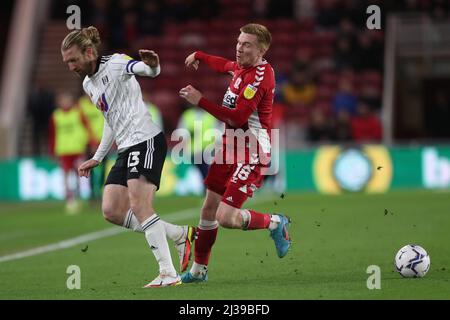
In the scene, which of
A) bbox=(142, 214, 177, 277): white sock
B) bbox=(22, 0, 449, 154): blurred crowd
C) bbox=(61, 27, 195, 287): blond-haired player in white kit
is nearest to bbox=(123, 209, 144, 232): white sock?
bbox=(61, 27, 195, 287): blond-haired player in white kit

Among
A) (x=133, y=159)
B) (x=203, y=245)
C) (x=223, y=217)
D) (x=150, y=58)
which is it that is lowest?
(x=203, y=245)

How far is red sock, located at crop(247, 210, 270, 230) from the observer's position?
909cm

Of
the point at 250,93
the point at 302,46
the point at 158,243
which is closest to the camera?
the point at 158,243

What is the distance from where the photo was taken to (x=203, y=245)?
9102 millimetres

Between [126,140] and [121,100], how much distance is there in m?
0.31

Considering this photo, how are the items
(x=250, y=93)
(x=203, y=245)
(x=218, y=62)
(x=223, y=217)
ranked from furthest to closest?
1. (x=218, y=62)
2. (x=203, y=245)
3. (x=223, y=217)
4. (x=250, y=93)

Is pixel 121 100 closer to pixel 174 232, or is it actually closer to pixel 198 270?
pixel 174 232

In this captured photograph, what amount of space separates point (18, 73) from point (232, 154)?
644 inches

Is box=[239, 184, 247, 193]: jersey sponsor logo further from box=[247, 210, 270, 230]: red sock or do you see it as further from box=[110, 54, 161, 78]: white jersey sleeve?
box=[110, 54, 161, 78]: white jersey sleeve

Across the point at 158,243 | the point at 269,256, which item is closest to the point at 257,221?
the point at 158,243

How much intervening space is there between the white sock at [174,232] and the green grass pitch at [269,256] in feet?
1.41

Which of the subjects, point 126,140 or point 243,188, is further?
point 243,188

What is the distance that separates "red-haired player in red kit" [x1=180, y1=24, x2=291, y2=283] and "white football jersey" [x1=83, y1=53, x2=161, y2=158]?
64cm
